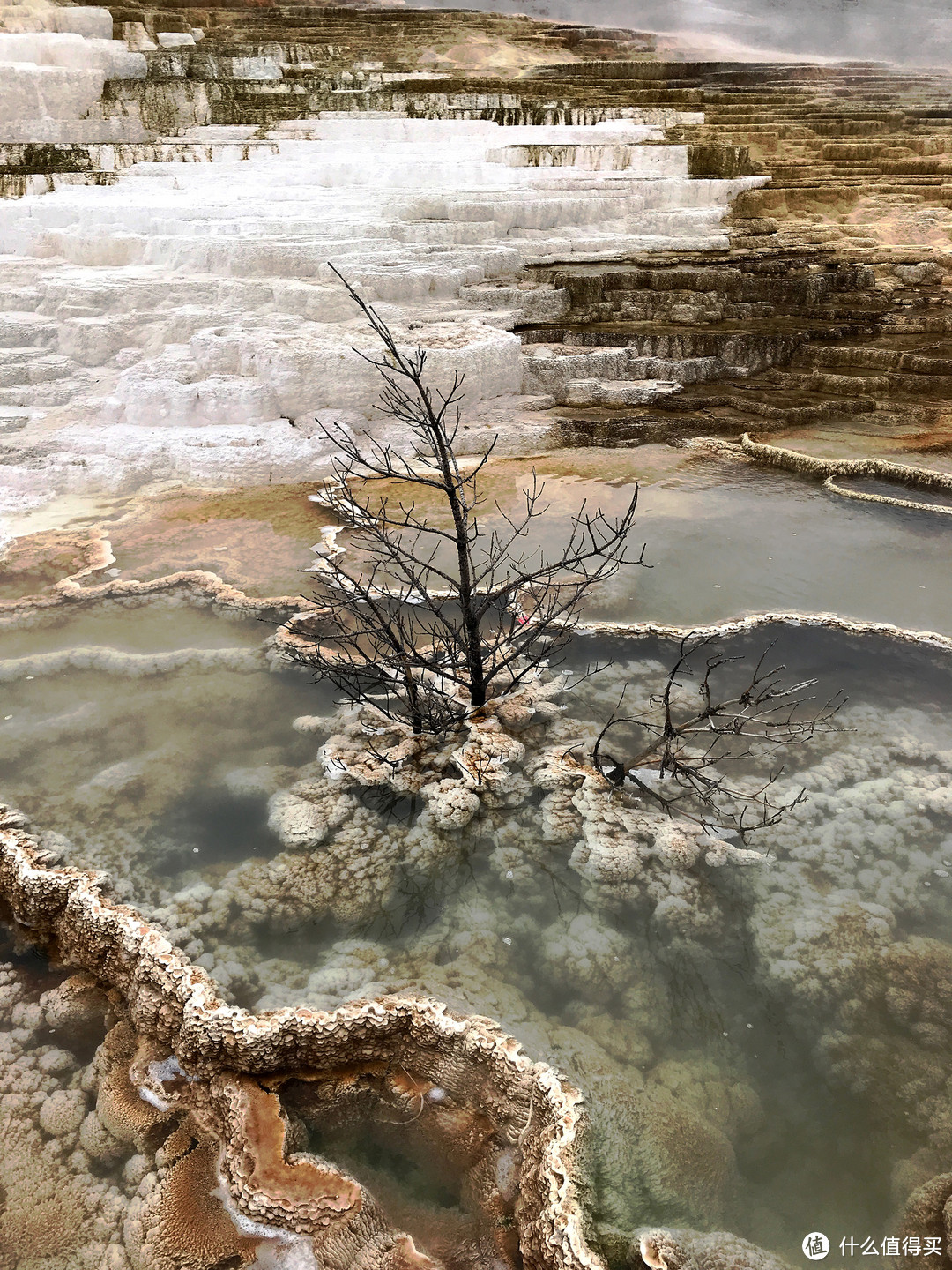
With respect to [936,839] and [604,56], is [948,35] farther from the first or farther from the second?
[936,839]

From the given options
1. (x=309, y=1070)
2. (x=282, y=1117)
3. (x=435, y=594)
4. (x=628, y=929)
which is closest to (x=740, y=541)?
(x=435, y=594)

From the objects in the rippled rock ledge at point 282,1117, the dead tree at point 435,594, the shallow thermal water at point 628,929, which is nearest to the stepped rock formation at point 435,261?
the dead tree at point 435,594

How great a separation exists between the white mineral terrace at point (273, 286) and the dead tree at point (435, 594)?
927 millimetres

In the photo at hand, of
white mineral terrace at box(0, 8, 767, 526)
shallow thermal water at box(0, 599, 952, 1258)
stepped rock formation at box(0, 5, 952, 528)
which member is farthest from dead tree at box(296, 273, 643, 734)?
stepped rock formation at box(0, 5, 952, 528)

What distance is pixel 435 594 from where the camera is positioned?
422 cm

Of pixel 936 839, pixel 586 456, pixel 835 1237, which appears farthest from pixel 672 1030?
pixel 586 456

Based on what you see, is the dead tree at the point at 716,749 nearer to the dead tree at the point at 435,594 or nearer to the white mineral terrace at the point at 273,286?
the dead tree at the point at 435,594

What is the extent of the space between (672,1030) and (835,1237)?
1.88 feet

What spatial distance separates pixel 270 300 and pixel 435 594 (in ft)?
13.2

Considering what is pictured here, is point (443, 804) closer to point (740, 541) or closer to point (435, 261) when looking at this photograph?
point (740, 541)

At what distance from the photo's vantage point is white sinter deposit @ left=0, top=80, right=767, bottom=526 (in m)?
5.70

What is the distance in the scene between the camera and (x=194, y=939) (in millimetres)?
2582

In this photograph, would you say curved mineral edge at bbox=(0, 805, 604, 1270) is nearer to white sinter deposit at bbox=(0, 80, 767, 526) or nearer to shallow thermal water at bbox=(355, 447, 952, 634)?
shallow thermal water at bbox=(355, 447, 952, 634)

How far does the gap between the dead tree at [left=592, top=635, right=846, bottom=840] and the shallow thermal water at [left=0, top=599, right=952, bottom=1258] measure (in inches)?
4.0
